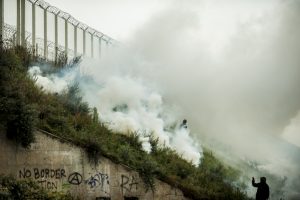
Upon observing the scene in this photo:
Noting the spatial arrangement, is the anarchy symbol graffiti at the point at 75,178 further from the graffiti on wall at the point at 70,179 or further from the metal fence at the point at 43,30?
the metal fence at the point at 43,30

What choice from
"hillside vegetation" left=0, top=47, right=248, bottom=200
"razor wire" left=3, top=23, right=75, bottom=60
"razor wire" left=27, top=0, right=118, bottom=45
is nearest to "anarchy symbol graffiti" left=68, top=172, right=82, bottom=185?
"hillside vegetation" left=0, top=47, right=248, bottom=200

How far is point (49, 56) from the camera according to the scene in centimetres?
3338

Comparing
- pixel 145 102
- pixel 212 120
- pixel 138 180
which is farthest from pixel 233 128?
pixel 138 180

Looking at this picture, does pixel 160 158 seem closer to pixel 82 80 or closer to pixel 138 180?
pixel 138 180

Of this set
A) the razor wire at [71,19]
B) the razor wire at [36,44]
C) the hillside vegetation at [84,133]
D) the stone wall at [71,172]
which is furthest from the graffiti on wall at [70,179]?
the razor wire at [71,19]

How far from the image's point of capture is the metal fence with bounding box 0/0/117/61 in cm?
2970

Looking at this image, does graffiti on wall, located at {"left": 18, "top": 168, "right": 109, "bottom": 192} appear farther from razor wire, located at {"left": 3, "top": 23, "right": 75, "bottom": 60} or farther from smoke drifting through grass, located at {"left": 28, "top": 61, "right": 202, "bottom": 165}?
razor wire, located at {"left": 3, "top": 23, "right": 75, "bottom": 60}

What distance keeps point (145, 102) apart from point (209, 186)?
9.11 m

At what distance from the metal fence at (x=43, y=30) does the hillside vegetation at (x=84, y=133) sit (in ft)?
9.59

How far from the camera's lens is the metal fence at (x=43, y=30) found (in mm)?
29703

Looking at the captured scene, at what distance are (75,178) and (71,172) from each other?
262 mm

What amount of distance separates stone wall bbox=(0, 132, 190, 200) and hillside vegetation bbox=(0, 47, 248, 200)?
0.93 feet

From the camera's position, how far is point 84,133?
861 inches

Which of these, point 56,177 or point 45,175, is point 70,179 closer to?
point 56,177
